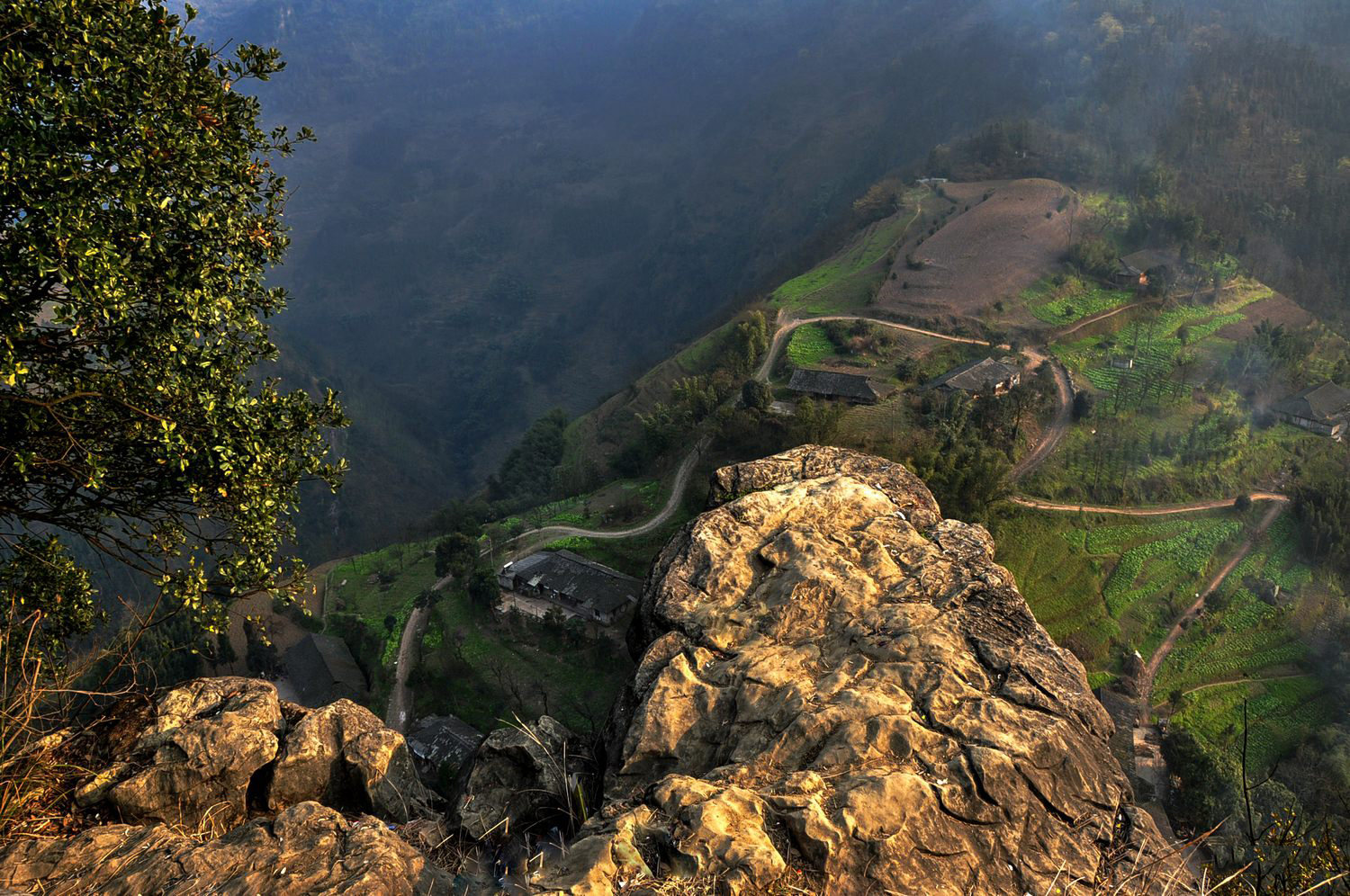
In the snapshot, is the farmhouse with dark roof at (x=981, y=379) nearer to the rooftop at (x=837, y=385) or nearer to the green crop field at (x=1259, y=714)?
the rooftop at (x=837, y=385)

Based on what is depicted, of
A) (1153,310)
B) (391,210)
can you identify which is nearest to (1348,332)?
(1153,310)

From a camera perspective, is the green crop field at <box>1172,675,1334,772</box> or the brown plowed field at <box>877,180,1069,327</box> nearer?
the green crop field at <box>1172,675,1334,772</box>

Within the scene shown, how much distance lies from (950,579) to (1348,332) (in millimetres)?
64537

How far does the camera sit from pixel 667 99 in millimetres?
184875

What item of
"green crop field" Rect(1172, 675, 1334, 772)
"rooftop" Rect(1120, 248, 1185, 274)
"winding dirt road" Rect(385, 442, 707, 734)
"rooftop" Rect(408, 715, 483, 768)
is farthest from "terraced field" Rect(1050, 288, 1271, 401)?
"rooftop" Rect(408, 715, 483, 768)

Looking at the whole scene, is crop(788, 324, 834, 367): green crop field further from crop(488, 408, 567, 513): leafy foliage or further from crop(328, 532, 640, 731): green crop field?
crop(488, 408, 567, 513): leafy foliage

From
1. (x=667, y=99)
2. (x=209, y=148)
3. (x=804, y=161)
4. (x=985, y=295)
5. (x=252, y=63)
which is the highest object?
(x=667, y=99)

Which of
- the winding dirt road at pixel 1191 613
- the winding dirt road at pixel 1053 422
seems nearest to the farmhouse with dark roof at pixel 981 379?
the winding dirt road at pixel 1053 422

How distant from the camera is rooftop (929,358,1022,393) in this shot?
139ft

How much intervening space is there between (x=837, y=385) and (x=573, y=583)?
17857mm

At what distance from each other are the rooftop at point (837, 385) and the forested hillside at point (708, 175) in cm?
3504

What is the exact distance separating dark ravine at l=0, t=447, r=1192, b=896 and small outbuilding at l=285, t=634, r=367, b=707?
27.9 meters

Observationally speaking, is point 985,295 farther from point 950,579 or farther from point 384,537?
point 384,537

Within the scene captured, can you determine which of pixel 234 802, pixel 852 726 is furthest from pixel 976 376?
pixel 234 802
